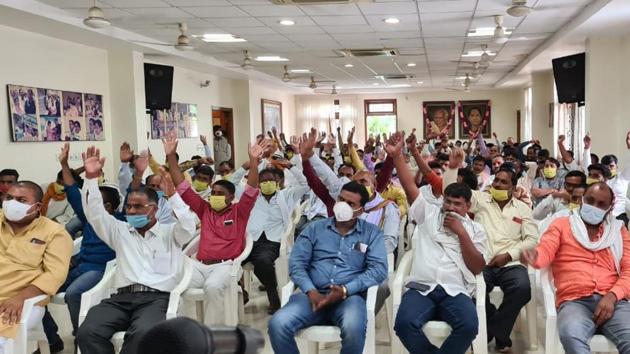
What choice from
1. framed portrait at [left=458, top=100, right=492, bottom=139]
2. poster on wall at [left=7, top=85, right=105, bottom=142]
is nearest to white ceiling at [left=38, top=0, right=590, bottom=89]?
poster on wall at [left=7, top=85, right=105, bottom=142]

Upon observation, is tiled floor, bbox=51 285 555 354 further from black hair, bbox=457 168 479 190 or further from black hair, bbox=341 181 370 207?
black hair, bbox=457 168 479 190

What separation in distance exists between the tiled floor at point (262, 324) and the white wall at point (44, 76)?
3.11m

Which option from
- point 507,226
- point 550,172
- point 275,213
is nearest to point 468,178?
point 507,226

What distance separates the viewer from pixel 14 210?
10.8 ft

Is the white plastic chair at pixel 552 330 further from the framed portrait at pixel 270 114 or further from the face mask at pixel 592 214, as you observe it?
the framed portrait at pixel 270 114

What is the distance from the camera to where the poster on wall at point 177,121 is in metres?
10.2

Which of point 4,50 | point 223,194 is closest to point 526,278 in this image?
point 223,194

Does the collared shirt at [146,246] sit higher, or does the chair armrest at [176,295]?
the collared shirt at [146,246]

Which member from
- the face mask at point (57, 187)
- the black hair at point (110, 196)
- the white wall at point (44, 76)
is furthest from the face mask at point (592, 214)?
the white wall at point (44, 76)

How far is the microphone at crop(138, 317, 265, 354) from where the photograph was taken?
69cm

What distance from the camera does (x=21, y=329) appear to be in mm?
3084

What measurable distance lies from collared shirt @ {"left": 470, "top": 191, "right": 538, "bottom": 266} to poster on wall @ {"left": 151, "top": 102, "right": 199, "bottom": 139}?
7.08 meters

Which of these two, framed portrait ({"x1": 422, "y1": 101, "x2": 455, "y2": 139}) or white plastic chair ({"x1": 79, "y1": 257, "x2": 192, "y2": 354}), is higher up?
framed portrait ({"x1": 422, "y1": 101, "x2": 455, "y2": 139})

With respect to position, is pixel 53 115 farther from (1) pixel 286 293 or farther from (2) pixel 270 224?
(1) pixel 286 293
